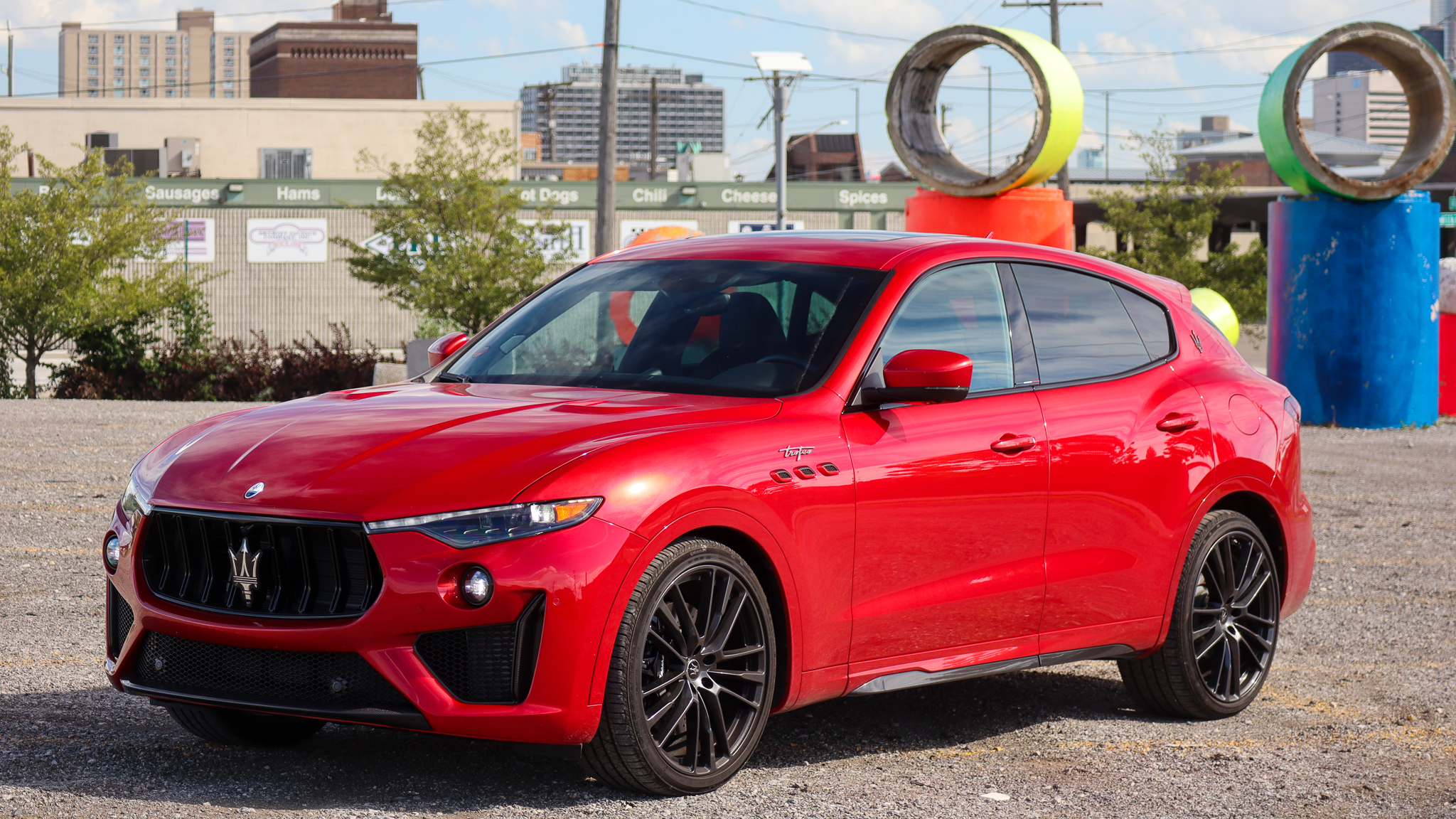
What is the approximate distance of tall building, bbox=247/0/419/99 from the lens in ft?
347

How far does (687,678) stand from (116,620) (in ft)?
5.49

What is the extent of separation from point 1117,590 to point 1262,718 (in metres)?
0.99

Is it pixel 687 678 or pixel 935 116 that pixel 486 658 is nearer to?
pixel 687 678

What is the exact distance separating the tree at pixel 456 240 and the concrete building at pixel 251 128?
107 ft

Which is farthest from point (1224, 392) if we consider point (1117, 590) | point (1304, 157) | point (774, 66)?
point (774, 66)

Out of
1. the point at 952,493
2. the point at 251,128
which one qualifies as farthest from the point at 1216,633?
the point at 251,128

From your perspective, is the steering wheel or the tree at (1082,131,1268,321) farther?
the tree at (1082,131,1268,321)

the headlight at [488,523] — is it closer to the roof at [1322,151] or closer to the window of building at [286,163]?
the window of building at [286,163]

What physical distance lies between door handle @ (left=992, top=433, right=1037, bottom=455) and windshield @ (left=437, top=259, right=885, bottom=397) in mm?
629

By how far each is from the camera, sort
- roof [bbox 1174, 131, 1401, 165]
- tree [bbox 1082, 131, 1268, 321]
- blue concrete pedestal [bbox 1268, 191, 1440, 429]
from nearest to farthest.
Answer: blue concrete pedestal [bbox 1268, 191, 1440, 429] → tree [bbox 1082, 131, 1268, 321] → roof [bbox 1174, 131, 1401, 165]

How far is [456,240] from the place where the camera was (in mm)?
33656

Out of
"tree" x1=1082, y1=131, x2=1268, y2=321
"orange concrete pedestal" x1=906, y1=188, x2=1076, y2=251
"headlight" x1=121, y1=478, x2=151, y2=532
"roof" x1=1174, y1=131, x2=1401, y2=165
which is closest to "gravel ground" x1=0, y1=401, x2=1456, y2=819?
"headlight" x1=121, y1=478, x2=151, y2=532

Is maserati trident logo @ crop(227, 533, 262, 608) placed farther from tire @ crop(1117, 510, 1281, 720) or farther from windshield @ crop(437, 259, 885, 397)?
tire @ crop(1117, 510, 1281, 720)

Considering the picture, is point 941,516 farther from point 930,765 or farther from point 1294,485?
point 1294,485
